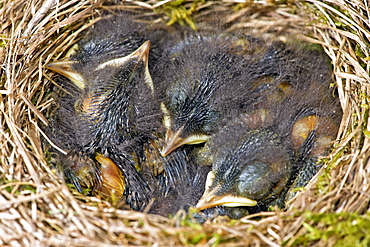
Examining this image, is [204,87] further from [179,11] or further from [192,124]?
[179,11]

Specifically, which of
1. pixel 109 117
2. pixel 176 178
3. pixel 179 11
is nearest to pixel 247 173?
pixel 176 178

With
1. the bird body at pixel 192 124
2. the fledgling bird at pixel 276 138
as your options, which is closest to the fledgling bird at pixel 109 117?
the bird body at pixel 192 124

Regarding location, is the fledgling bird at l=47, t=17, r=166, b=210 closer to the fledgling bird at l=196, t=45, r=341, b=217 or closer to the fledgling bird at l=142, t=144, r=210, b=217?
the fledgling bird at l=142, t=144, r=210, b=217

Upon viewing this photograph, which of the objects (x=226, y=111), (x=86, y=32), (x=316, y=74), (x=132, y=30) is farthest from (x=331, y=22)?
(x=86, y=32)

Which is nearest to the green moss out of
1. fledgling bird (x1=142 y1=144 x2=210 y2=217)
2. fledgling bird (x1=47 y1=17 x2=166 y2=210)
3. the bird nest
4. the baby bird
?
the bird nest

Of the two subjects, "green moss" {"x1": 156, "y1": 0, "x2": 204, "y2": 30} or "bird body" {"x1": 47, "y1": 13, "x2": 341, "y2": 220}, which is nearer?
"bird body" {"x1": 47, "y1": 13, "x2": 341, "y2": 220}

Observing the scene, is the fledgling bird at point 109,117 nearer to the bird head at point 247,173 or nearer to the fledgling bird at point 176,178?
the fledgling bird at point 176,178
